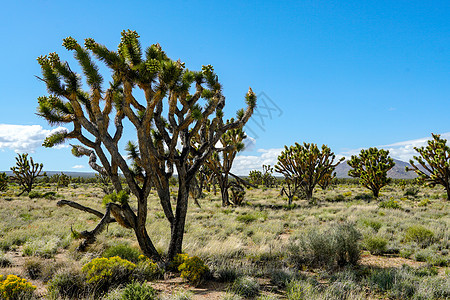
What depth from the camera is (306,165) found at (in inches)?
991

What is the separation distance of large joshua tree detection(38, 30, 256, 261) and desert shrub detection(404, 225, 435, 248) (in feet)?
23.4

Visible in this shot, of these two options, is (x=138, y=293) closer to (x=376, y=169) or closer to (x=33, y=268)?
(x=33, y=268)

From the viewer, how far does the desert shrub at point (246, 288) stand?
201 inches

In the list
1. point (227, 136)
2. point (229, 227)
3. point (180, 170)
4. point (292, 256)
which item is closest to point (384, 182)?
point (227, 136)

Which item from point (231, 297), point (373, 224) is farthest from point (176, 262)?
point (373, 224)

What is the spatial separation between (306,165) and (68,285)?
22921mm

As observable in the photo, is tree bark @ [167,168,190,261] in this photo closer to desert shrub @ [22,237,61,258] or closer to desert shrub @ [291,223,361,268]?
desert shrub @ [291,223,361,268]

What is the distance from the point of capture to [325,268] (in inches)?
274

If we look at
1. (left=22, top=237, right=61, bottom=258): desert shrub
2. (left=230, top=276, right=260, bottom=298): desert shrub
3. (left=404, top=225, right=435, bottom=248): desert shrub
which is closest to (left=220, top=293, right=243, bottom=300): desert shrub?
(left=230, top=276, right=260, bottom=298): desert shrub

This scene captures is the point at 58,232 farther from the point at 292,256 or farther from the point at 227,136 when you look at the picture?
the point at 227,136

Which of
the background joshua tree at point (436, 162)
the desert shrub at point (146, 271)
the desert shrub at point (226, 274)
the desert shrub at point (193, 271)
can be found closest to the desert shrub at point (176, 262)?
the desert shrub at point (146, 271)

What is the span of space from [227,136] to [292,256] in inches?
519

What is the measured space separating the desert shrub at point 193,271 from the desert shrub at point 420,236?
7537 mm

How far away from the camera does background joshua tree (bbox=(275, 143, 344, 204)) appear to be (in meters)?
25.0
